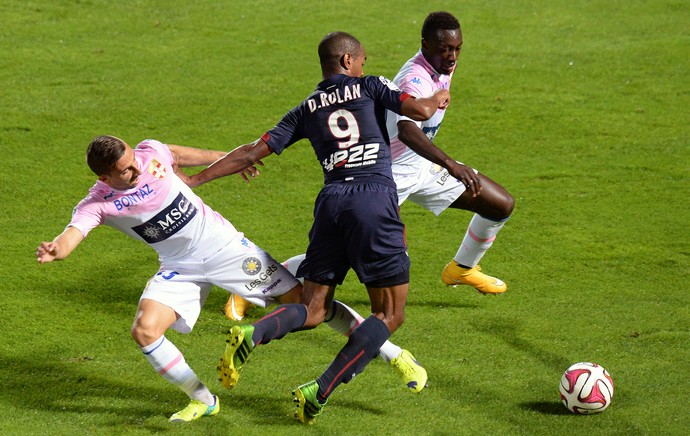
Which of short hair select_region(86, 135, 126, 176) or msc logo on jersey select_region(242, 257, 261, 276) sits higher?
short hair select_region(86, 135, 126, 176)

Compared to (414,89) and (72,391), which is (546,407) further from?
(72,391)

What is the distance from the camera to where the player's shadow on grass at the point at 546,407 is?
6531 millimetres

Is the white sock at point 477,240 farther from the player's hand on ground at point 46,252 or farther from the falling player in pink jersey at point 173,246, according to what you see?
the player's hand on ground at point 46,252

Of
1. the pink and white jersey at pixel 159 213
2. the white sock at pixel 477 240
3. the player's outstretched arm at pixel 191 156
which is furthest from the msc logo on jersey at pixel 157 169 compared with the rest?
the white sock at pixel 477 240

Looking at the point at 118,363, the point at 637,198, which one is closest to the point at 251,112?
the point at 637,198

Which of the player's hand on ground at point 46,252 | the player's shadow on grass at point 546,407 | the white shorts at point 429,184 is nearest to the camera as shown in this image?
the player's hand on ground at point 46,252

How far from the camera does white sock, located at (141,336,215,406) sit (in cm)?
616

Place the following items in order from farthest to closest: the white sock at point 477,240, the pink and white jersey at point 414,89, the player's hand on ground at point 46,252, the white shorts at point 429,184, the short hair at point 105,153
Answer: the white sock at point 477,240 < the white shorts at point 429,184 < the pink and white jersey at point 414,89 < the short hair at point 105,153 < the player's hand on ground at point 46,252

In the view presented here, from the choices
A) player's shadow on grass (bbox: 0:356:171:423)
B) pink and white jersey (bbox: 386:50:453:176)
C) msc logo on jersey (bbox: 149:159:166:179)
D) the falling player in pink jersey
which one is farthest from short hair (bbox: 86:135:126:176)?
pink and white jersey (bbox: 386:50:453:176)

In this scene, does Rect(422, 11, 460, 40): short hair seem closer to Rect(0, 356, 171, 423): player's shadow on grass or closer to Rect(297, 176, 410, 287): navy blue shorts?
Rect(297, 176, 410, 287): navy blue shorts

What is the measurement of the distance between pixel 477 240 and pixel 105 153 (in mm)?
3617

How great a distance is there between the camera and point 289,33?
1471cm

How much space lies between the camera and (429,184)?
326 inches

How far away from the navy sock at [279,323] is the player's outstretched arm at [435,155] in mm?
1227
